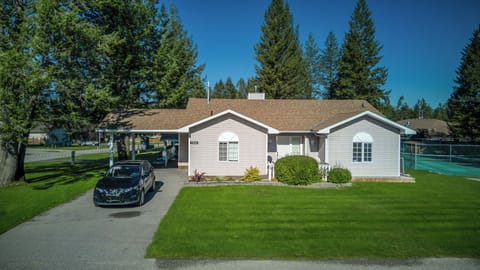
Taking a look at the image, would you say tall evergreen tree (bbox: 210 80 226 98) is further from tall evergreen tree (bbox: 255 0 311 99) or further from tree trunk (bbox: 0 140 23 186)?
tree trunk (bbox: 0 140 23 186)

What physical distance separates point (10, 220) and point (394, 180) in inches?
738

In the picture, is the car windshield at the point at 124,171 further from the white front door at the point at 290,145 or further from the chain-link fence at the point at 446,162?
the chain-link fence at the point at 446,162

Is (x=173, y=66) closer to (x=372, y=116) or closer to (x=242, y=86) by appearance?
(x=372, y=116)

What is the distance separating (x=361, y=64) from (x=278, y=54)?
36.2 ft

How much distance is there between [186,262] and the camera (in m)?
6.64

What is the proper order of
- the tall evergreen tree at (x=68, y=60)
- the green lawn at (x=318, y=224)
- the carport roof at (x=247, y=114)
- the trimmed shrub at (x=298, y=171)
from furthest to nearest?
the carport roof at (x=247, y=114) < the trimmed shrub at (x=298, y=171) < the tall evergreen tree at (x=68, y=60) < the green lawn at (x=318, y=224)

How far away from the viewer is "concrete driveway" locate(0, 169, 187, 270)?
21.9 feet

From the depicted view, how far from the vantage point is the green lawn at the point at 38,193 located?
10.5 m

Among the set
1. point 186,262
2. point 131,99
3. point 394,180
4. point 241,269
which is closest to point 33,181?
point 131,99

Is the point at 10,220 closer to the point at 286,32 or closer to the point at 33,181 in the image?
the point at 33,181

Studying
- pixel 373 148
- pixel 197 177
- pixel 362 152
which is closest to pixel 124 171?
pixel 197 177

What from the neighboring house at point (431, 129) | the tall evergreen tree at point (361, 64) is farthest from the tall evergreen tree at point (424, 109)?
the tall evergreen tree at point (361, 64)

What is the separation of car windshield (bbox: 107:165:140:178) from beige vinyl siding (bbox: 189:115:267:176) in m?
4.78

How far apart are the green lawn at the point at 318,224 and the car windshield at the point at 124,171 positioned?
88.6 inches
